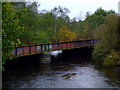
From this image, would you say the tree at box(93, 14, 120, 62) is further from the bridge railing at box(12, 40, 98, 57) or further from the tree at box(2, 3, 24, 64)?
the tree at box(2, 3, 24, 64)

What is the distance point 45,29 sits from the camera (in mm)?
42750

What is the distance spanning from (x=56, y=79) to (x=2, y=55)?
26.1 ft

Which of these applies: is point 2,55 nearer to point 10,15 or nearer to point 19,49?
point 10,15

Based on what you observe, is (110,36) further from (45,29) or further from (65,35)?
(65,35)

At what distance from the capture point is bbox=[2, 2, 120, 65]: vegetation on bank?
13.3m

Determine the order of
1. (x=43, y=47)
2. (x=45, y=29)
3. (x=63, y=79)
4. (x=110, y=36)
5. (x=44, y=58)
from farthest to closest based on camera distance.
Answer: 1. (x=45, y=29)
2. (x=44, y=58)
3. (x=43, y=47)
4. (x=110, y=36)
5. (x=63, y=79)

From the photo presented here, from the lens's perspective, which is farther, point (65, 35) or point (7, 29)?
point (65, 35)

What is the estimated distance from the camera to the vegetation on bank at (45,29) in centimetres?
1334

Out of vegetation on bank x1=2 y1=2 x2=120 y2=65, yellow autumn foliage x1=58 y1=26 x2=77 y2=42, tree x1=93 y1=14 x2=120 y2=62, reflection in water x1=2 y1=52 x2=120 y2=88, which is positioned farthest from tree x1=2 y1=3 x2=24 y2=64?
yellow autumn foliage x1=58 y1=26 x2=77 y2=42

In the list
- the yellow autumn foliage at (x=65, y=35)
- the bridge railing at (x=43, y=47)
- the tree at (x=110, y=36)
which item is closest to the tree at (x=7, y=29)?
the bridge railing at (x=43, y=47)

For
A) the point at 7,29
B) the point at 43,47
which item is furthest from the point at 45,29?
the point at 7,29

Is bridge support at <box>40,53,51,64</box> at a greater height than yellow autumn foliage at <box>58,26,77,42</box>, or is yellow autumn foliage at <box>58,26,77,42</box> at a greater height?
yellow autumn foliage at <box>58,26,77,42</box>

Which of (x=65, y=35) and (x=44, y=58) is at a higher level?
(x=65, y=35)

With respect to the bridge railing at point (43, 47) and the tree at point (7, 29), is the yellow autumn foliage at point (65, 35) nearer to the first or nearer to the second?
the bridge railing at point (43, 47)
